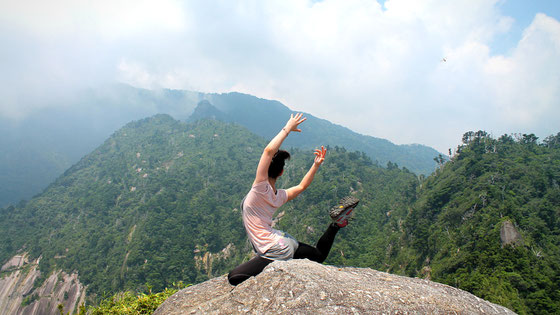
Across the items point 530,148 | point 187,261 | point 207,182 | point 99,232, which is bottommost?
point 99,232

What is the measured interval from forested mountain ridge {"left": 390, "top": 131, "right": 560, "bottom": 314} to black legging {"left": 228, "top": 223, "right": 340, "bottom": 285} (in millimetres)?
26526

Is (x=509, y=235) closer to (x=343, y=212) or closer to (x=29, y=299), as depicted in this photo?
(x=343, y=212)

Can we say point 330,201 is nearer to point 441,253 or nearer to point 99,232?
point 441,253

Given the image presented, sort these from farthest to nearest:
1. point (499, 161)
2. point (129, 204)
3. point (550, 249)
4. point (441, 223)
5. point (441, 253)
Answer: point (129, 204) → point (499, 161) → point (441, 223) → point (441, 253) → point (550, 249)

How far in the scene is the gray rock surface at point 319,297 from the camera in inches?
Answer: 118

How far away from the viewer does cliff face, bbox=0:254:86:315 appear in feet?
207

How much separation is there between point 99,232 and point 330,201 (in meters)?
59.7

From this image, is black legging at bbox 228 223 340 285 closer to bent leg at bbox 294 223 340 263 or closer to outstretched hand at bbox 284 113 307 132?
bent leg at bbox 294 223 340 263

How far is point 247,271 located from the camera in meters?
3.51

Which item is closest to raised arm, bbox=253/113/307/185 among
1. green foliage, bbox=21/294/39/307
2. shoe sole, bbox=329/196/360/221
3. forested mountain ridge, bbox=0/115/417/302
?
shoe sole, bbox=329/196/360/221

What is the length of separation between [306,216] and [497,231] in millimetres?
40450

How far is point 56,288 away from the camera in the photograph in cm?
6600

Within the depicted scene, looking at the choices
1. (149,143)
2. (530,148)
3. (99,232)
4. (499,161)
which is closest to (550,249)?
(499,161)

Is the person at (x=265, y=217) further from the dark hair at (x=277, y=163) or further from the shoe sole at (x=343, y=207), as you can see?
the shoe sole at (x=343, y=207)
